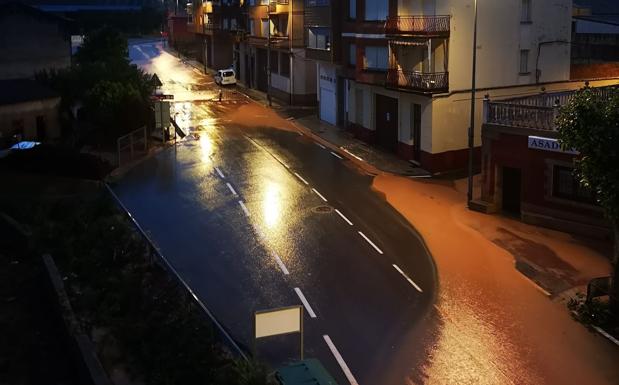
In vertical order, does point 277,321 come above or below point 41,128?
below

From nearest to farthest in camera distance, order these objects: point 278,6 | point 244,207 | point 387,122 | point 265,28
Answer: point 244,207, point 387,122, point 278,6, point 265,28

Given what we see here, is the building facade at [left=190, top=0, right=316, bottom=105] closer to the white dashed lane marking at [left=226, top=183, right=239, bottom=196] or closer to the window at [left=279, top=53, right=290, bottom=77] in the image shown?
the window at [left=279, top=53, right=290, bottom=77]

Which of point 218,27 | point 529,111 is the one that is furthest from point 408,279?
point 218,27

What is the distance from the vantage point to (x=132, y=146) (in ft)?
133

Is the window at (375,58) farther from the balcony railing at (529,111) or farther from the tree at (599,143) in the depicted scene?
the tree at (599,143)

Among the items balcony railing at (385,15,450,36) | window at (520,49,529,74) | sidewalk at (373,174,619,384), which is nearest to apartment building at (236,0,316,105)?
balcony railing at (385,15,450,36)

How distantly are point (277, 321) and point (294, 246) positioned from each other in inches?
436

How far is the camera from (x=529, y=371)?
645 inches

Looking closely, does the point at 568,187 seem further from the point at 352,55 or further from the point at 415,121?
the point at 352,55

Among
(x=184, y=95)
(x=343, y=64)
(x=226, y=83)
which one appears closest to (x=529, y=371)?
(x=343, y=64)

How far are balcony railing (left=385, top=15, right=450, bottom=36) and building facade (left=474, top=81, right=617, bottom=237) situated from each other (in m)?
7.70

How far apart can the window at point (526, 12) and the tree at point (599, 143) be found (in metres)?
19.6

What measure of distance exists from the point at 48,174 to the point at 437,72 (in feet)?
64.3

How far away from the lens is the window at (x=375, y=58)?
1593 inches
